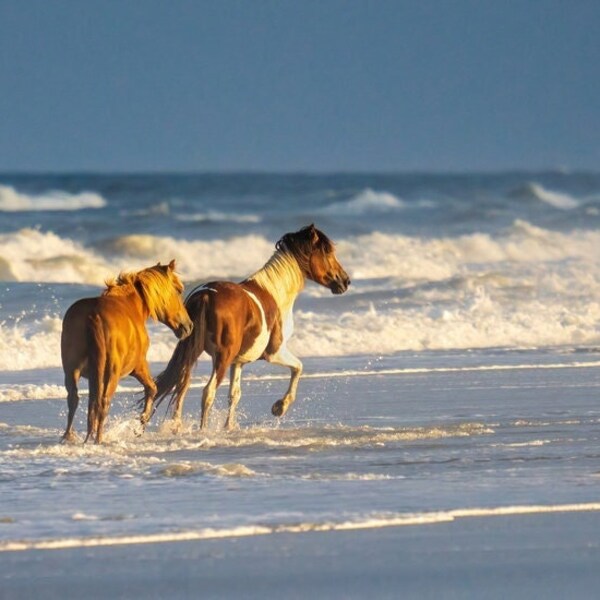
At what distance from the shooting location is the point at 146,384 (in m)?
9.41

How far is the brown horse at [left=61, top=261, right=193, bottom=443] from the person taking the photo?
29.2 ft

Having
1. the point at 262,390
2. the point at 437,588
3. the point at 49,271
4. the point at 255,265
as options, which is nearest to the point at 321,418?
the point at 262,390

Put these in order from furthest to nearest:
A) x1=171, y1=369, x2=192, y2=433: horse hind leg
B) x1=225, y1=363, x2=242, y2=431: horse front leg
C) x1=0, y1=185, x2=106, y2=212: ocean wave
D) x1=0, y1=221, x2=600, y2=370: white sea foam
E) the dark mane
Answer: x1=0, y1=185, x2=106, y2=212: ocean wave
x1=0, y1=221, x2=600, y2=370: white sea foam
the dark mane
x1=225, y1=363, x2=242, y2=431: horse front leg
x1=171, y1=369, x2=192, y2=433: horse hind leg

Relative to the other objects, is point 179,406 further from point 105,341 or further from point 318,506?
point 318,506

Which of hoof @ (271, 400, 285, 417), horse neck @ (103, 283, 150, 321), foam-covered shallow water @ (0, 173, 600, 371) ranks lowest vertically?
hoof @ (271, 400, 285, 417)

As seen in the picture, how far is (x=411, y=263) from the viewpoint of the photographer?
31.7 m

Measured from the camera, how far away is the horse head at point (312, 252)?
10602 millimetres

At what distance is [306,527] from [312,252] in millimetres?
4510

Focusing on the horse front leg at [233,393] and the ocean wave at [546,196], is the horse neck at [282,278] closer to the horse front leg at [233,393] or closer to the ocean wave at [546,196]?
the horse front leg at [233,393]

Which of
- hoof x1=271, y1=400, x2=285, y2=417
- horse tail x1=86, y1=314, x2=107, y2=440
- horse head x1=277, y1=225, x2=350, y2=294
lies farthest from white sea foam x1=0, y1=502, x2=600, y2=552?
horse head x1=277, y1=225, x2=350, y2=294

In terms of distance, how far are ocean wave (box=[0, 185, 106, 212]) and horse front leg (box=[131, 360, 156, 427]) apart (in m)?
40.3

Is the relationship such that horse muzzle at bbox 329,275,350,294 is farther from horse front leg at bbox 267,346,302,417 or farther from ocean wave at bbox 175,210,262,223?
ocean wave at bbox 175,210,262,223

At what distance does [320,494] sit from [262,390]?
6145mm

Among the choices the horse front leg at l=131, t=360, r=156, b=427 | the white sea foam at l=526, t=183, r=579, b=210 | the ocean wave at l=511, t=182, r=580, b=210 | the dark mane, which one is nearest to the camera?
the horse front leg at l=131, t=360, r=156, b=427
